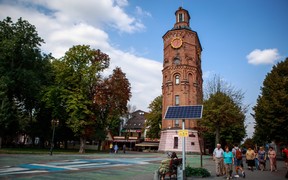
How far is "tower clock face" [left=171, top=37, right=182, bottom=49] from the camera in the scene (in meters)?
51.2

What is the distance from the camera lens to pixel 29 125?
152ft

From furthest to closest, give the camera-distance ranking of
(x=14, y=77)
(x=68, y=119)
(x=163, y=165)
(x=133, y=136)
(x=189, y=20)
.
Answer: (x=133, y=136) → (x=189, y=20) → (x=68, y=119) → (x=14, y=77) → (x=163, y=165)

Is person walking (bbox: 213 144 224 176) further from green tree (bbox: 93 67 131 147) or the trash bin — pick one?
green tree (bbox: 93 67 131 147)

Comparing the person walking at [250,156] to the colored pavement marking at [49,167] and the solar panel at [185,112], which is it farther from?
the colored pavement marking at [49,167]

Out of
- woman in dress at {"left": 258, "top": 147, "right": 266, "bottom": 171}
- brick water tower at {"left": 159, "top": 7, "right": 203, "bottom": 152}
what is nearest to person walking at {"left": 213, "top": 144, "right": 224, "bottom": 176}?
woman in dress at {"left": 258, "top": 147, "right": 266, "bottom": 171}

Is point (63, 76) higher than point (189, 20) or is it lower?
lower

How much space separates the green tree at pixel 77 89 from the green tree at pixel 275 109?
2477 centimetres

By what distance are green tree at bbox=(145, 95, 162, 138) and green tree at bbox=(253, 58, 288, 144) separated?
2904 cm

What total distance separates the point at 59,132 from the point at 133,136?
3580 centimetres

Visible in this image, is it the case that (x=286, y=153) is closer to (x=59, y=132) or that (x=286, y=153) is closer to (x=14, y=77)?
(x=14, y=77)

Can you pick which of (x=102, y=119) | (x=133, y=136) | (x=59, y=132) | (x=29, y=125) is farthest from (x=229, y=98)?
(x=133, y=136)

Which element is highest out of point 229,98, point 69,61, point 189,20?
point 189,20

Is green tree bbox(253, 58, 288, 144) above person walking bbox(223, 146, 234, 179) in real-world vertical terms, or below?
above

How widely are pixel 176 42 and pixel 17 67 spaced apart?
3030cm
